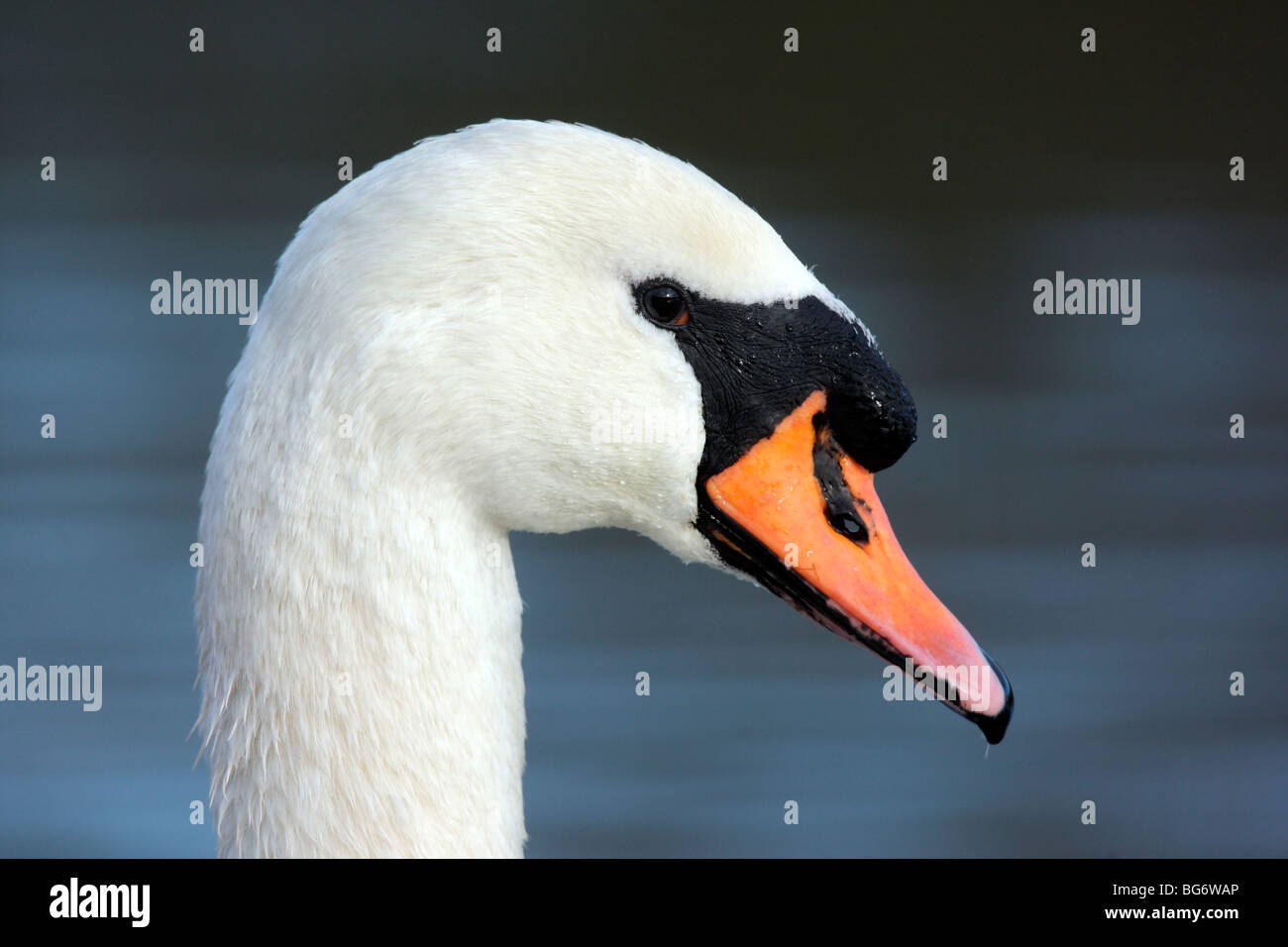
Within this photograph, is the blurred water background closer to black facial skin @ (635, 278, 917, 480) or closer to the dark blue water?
the dark blue water

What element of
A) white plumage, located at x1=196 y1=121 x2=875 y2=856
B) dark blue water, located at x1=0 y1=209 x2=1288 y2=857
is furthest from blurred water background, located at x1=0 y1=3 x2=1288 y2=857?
white plumage, located at x1=196 y1=121 x2=875 y2=856

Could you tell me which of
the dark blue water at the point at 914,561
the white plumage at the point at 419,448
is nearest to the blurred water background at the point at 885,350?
the dark blue water at the point at 914,561

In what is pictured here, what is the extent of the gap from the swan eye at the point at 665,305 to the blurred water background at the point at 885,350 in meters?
4.37

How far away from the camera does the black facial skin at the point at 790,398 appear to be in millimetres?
2746

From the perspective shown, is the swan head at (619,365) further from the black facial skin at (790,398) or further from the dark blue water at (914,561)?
the dark blue water at (914,561)

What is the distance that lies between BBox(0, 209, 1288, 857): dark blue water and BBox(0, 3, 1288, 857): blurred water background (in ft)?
0.07

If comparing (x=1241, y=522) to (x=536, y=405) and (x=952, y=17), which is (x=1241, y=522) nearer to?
(x=952, y=17)

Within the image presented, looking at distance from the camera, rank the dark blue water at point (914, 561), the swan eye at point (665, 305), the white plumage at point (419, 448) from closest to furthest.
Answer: the white plumage at point (419, 448), the swan eye at point (665, 305), the dark blue water at point (914, 561)

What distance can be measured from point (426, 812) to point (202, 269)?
24.8 ft

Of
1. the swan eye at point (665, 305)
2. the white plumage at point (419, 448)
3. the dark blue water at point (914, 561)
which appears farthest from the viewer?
the dark blue water at point (914, 561)

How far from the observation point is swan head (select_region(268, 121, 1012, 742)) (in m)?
2.58

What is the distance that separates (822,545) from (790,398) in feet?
0.72
